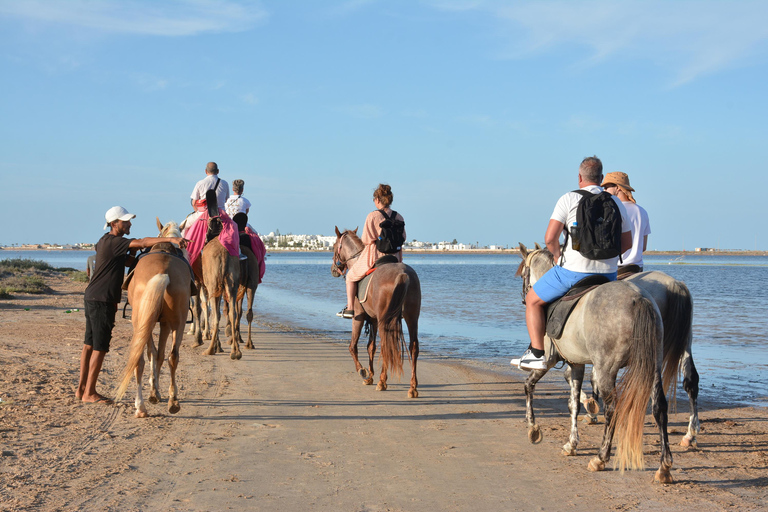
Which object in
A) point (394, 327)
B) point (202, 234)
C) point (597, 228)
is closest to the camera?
point (597, 228)

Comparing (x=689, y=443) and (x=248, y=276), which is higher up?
(x=248, y=276)

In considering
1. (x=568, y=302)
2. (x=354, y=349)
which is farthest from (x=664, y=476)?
(x=354, y=349)

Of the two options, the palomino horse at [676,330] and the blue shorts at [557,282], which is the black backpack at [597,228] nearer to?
the blue shorts at [557,282]

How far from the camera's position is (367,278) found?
8969mm

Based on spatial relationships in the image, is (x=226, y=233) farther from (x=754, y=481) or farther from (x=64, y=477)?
(x=754, y=481)

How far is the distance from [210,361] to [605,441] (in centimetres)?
717

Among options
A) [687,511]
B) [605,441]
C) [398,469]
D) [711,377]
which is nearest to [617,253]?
[605,441]

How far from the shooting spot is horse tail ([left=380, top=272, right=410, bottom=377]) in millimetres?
8141

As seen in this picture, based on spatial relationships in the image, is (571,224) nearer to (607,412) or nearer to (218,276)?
(607,412)

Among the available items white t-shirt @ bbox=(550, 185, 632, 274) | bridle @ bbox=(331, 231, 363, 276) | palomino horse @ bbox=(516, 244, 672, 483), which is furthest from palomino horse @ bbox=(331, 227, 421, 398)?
palomino horse @ bbox=(516, 244, 672, 483)

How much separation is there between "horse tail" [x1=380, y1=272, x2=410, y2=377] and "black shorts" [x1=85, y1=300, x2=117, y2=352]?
3241 mm

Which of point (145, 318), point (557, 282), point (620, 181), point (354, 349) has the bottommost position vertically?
point (354, 349)

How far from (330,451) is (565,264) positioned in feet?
8.76

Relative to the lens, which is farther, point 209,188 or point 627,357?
point 209,188
